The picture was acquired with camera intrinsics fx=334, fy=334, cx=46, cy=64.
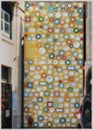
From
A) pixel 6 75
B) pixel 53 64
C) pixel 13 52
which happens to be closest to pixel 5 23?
pixel 13 52

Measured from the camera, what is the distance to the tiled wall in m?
4.34

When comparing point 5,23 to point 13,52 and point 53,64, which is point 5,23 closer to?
point 13,52

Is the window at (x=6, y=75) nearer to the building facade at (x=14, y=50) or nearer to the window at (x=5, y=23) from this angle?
the building facade at (x=14, y=50)

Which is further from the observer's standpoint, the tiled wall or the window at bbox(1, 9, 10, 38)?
the tiled wall

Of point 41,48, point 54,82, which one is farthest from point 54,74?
point 41,48

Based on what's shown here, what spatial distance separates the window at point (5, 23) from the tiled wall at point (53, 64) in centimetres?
40

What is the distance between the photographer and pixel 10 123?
4.12 metres

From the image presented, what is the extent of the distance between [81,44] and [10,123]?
1365 mm

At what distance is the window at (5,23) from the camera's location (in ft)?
12.7

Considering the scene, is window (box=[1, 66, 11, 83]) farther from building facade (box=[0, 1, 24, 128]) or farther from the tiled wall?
the tiled wall

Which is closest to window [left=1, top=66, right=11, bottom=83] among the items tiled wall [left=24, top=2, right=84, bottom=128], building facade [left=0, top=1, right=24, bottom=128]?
building facade [left=0, top=1, right=24, bottom=128]

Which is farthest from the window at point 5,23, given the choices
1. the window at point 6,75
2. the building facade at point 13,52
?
the window at point 6,75

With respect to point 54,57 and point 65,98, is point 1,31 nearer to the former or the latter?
point 54,57

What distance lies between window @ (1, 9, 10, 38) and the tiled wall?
1.32 feet
